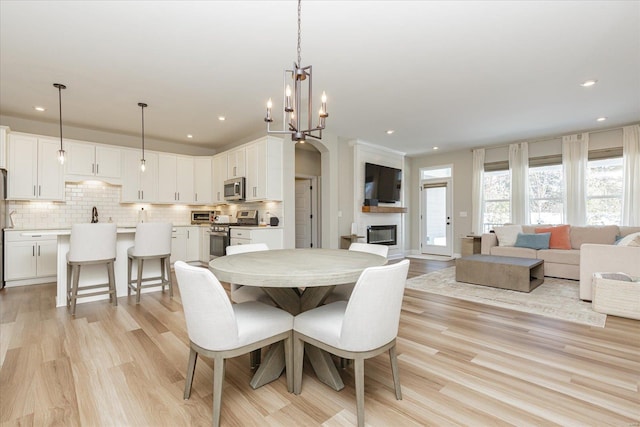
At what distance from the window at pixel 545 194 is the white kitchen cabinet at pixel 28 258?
28.7 feet

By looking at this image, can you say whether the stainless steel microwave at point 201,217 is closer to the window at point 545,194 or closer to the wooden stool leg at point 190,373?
the wooden stool leg at point 190,373

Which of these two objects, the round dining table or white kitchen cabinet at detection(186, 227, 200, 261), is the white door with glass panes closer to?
white kitchen cabinet at detection(186, 227, 200, 261)

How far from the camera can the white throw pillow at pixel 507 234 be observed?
552 centimetres

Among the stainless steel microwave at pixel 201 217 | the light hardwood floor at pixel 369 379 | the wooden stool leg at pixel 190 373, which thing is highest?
the stainless steel microwave at pixel 201 217

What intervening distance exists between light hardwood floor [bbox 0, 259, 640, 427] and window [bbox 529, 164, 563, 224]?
3803mm

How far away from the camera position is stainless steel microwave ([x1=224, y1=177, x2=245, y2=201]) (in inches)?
216

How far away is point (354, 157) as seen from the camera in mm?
6500

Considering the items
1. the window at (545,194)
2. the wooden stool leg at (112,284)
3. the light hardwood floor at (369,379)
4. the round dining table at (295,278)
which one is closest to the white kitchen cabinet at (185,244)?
the wooden stool leg at (112,284)

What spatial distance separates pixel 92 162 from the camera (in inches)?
209

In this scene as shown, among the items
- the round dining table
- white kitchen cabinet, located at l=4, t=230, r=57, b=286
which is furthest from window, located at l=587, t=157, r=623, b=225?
white kitchen cabinet, located at l=4, t=230, r=57, b=286

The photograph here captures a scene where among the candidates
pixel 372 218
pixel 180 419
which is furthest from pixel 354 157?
pixel 180 419

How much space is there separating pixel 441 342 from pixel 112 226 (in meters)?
3.64

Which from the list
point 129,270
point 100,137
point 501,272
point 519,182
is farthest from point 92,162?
point 519,182

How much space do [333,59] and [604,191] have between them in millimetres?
5790
